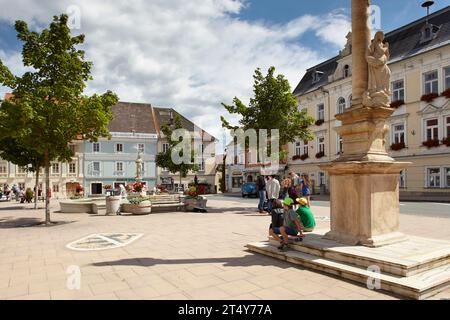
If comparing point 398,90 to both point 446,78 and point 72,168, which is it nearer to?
point 446,78

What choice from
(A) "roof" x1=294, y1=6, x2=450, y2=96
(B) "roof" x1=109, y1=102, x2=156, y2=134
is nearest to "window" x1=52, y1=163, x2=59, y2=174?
(B) "roof" x1=109, y1=102, x2=156, y2=134

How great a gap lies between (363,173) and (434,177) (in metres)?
23.5

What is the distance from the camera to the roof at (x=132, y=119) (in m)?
48.5

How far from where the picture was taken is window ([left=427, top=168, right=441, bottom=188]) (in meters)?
25.2

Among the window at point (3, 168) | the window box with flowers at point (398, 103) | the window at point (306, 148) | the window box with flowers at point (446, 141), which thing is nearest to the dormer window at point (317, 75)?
the window at point (306, 148)

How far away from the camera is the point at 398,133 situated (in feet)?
94.1

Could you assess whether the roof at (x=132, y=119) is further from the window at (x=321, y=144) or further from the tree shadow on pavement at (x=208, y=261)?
the tree shadow on pavement at (x=208, y=261)

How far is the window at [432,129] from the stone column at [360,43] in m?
22.8

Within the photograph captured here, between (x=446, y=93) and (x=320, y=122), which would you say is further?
(x=320, y=122)

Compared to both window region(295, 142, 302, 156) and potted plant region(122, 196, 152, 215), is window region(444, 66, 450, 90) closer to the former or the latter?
window region(295, 142, 302, 156)

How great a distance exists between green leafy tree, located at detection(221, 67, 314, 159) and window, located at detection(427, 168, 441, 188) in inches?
501

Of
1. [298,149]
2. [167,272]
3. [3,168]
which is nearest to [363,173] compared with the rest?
[167,272]

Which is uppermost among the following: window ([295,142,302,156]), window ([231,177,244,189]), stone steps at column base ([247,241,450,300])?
window ([295,142,302,156])
